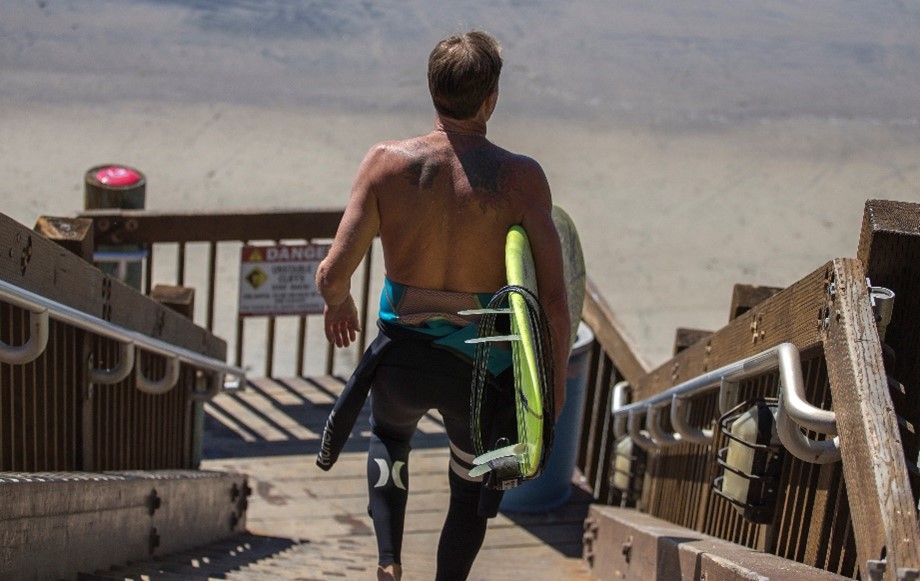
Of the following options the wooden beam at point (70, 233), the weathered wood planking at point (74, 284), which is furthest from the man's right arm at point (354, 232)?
the wooden beam at point (70, 233)

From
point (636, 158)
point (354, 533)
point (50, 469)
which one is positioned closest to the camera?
point (50, 469)

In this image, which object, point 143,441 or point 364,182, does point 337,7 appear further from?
point 364,182

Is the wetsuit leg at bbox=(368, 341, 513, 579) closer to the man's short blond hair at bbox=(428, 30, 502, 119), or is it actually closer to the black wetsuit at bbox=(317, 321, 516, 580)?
the black wetsuit at bbox=(317, 321, 516, 580)

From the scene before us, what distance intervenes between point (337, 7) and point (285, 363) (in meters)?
13.0

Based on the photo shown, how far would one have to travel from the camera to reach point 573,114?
18.3 m

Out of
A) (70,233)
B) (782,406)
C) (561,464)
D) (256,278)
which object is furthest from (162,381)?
(256,278)

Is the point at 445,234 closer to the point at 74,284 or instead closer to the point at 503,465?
the point at 503,465

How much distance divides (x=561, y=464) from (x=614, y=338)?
0.72 m

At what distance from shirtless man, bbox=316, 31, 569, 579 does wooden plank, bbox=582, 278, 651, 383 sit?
106 inches

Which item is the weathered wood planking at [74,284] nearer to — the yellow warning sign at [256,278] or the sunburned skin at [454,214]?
the sunburned skin at [454,214]

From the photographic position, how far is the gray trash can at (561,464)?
677 centimetres

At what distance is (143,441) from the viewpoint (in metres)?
5.32

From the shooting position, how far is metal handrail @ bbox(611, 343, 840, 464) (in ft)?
9.41

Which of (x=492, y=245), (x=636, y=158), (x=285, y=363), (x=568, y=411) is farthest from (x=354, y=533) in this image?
(x=636, y=158)
